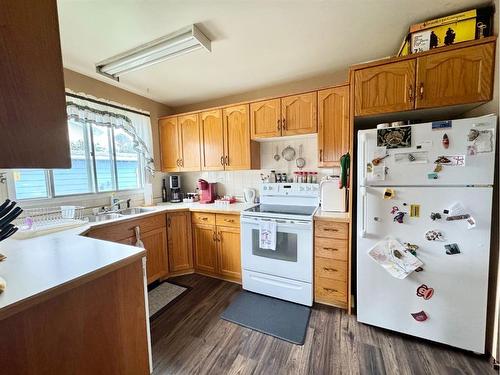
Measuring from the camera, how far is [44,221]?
179 centimetres

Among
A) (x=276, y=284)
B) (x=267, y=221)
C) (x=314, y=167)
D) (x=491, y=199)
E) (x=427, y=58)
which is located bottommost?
(x=276, y=284)

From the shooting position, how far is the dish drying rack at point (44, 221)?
61.2 inches

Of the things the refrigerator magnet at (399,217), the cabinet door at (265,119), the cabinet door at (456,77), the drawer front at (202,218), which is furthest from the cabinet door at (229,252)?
the cabinet door at (456,77)

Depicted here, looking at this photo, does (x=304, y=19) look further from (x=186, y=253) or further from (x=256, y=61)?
(x=186, y=253)

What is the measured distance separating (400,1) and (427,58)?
42 cm

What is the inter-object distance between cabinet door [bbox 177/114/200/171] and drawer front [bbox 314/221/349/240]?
1.80 metres

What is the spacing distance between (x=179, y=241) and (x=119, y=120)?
65.9 inches

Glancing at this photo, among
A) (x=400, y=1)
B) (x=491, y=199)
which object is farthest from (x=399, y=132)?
(x=400, y=1)

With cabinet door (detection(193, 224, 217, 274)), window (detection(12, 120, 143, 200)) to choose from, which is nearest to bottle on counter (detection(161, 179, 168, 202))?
window (detection(12, 120, 143, 200))

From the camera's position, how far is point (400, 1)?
1381mm

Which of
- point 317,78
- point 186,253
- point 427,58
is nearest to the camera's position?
point 427,58

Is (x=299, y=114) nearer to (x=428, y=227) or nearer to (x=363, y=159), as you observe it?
(x=363, y=159)

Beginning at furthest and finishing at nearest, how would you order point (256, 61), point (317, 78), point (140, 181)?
1. point (140, 181)
2. point (317, 78)
3. point (256, 61)

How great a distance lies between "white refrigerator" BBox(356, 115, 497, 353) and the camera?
4.53ft
